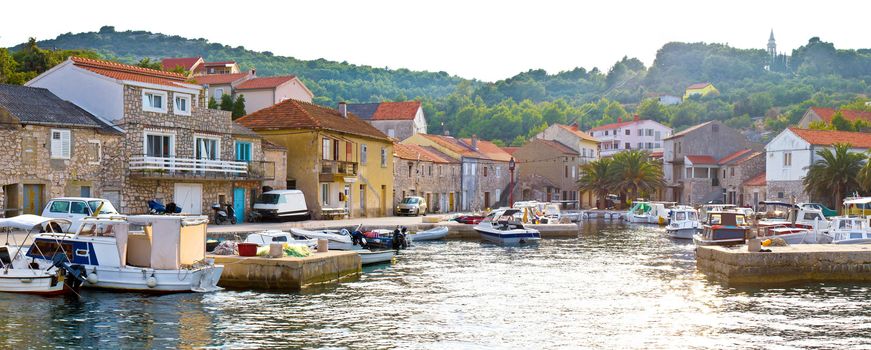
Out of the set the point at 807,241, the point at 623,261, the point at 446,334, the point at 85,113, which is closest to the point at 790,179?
the point at 807,241

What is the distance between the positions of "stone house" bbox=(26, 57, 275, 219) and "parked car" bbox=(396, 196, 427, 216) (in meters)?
17.3

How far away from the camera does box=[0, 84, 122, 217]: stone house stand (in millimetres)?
39125

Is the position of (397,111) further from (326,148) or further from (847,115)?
(326,148)

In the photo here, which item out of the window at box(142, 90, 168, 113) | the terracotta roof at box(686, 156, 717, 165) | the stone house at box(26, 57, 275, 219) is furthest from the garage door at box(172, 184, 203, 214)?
the terracotta roof at box(686, 156, 717, 165)

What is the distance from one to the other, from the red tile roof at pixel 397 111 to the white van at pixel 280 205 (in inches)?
2064

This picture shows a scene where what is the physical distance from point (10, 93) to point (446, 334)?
93.3 ft

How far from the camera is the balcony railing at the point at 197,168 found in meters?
43.8

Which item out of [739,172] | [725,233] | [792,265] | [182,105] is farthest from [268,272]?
[739,172]

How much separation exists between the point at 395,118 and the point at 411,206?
39.0m

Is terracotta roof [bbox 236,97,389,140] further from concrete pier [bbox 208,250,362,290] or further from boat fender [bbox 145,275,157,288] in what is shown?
boat fender [bbox 145,275,157,288]

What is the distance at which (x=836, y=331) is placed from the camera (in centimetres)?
2175

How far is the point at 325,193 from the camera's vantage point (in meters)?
55.8

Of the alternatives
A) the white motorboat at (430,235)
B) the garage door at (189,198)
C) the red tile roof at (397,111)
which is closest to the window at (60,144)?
the garage door at (189,198)

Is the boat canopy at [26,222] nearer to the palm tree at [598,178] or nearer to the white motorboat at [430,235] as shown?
the white motorboat at [430,235]
